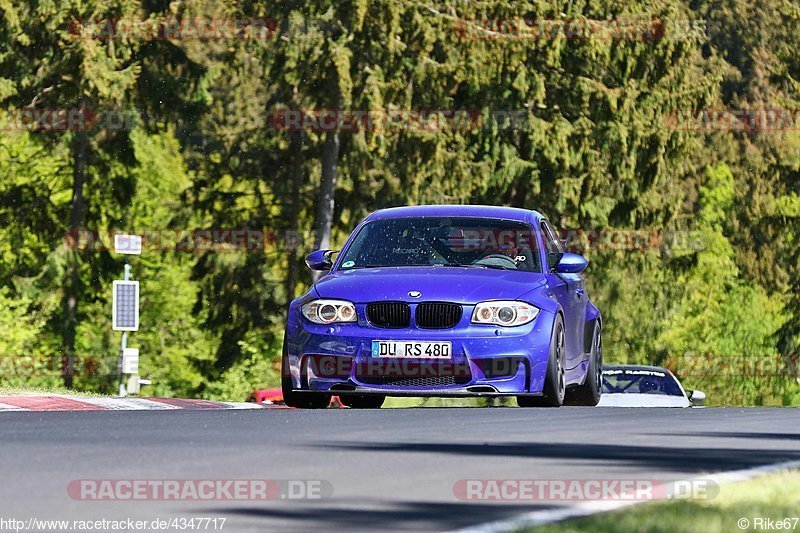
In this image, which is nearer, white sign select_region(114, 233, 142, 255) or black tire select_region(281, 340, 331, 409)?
black tire select_region(281, 340, 331, 409)

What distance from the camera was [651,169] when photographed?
4656cm

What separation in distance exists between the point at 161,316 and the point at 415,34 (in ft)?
95.4

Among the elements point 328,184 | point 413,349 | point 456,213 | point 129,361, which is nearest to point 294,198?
point 328,184

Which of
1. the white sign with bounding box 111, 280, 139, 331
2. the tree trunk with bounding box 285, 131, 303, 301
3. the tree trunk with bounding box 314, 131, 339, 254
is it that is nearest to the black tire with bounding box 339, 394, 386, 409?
the white sign with bounding box 111, 280, 139, 331

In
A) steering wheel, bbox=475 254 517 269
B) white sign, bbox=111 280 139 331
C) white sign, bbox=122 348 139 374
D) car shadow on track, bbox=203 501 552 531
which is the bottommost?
white sign, bbox=122 348 139 374

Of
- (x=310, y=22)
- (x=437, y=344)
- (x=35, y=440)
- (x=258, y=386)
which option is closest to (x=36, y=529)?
(x=35, y=440)

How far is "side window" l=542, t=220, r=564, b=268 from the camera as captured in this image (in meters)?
16.4

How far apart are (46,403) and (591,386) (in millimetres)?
5044

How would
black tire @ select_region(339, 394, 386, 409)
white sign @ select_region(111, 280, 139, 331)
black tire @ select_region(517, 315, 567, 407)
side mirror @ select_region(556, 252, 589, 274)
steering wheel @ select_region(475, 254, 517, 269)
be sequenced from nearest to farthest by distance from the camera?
black tire @ select_region(517, 315, 567, 407) < steering wheel @ select_region(475, 254, 517, 269) < side mirror @ select_region(556, 252, 589, 274) < black tire @ select_region(339, 394, 386, 409) < white sign @ select_region(111, 280, 139, 331)

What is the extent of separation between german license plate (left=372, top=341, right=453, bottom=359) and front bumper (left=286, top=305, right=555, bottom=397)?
1.4 inches

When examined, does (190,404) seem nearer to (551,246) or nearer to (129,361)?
(551,246)

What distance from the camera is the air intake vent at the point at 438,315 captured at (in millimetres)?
14836

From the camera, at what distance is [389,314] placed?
48.7 feet

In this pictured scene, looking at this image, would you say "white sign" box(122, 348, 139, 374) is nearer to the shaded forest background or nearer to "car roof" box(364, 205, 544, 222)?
the shaded forest background
